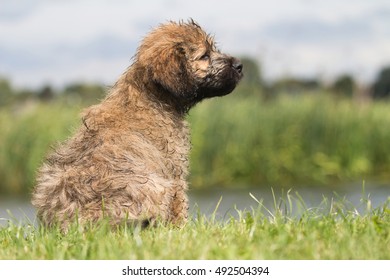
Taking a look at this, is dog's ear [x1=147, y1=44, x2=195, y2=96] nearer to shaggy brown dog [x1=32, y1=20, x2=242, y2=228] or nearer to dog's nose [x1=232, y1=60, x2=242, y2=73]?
shaggy brown dog [x1=32, y1=20, x2=242, y2=228]

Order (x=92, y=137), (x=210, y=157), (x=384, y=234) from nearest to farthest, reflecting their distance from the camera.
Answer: (x=384, y=234), (x=92, y=137), (x=210, y=157)

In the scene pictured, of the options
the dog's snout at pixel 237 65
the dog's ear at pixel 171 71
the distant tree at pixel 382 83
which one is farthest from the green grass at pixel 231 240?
the distant tree at pixel 382 83

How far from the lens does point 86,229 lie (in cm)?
524

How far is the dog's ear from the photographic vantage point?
241 inches

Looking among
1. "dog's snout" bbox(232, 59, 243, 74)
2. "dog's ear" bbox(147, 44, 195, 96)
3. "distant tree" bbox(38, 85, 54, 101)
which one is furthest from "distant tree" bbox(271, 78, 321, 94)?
"dog's ear" bbox(147, 44, 195, 96)

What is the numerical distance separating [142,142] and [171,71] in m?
0.76

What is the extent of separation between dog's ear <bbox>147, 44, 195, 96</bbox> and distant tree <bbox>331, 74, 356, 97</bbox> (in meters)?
12.0

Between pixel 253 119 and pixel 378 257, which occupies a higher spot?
pixel 253 119

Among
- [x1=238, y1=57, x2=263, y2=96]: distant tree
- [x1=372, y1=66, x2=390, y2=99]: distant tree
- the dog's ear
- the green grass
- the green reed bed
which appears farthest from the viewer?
[x1=372, y1=66, x2=390, y2=99]: distant tree

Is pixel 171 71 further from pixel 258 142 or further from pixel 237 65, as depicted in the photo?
pixel 258 142

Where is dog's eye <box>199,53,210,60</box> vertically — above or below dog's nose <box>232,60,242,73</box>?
above

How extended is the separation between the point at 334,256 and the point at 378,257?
263 millimetres
